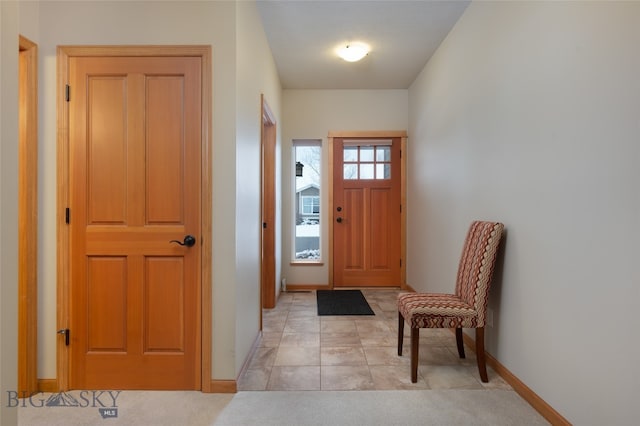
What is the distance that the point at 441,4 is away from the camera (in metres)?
2.56

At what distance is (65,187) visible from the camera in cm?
195

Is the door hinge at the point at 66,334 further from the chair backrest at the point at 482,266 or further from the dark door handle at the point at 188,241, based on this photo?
the chair backrest at the point at 482,266

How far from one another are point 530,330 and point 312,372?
1.35 meters

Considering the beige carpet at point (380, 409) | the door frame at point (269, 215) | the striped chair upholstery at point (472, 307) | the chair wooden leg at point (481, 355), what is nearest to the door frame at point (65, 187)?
the beige carpet at point (380, 409)

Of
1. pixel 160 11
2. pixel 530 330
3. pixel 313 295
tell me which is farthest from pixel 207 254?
pixel 313 295

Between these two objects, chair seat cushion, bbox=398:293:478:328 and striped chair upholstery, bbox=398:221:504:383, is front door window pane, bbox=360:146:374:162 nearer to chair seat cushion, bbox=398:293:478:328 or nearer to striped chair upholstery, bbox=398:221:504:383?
striped chair upholstery, bbox=398:221:504:383

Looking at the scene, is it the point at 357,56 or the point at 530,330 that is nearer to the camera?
the point at 530,330

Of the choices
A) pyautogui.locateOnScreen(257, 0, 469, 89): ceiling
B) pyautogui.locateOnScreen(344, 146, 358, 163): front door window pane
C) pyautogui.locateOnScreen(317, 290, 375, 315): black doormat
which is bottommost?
pyautogui.locateOnScreen(317, 290, 375, 315): black doormat

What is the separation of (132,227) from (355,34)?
2528mm

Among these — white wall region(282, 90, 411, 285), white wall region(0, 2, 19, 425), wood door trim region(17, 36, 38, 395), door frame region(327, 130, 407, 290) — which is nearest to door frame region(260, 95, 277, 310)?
white wall region(282, 90, 411, 285)

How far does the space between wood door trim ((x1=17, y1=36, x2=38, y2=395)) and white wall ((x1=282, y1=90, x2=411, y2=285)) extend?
2.80m

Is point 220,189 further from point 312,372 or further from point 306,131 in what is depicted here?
point 306,131

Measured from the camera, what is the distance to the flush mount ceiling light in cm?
319

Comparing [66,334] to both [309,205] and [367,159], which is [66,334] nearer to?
[367,159]
